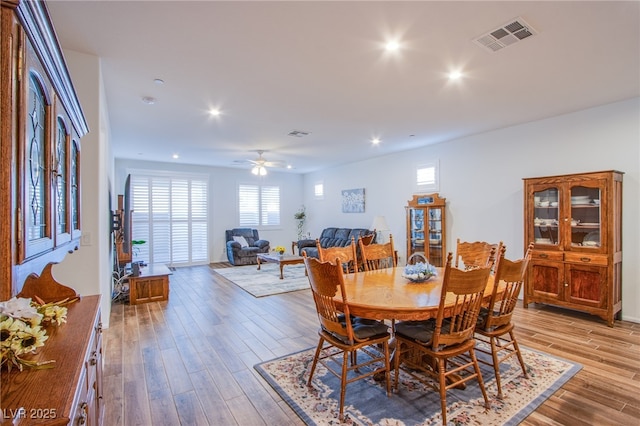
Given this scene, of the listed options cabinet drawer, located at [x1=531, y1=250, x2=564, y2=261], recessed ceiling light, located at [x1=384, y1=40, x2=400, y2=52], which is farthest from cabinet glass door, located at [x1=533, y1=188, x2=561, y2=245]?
recessed ceiling light, located at [x1=384, y1=40, x2=400, y2=52]

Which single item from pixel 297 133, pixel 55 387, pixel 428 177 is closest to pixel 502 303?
pixel 55 387

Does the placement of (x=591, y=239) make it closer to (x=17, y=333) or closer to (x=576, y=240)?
(x=576, y=240)

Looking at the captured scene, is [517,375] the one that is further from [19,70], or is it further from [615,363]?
[19,70]

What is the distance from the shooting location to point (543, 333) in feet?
11.9

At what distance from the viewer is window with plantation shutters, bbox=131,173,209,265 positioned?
26.5ft

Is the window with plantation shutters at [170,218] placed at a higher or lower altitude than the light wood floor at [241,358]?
higher

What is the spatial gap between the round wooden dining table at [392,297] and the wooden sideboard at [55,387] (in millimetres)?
1465

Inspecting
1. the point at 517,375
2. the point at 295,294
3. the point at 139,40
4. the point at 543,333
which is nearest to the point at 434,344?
the point at 517,375

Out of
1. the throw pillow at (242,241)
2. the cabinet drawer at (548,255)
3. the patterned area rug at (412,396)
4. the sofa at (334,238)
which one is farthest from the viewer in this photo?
the throw pillow at (242,241)

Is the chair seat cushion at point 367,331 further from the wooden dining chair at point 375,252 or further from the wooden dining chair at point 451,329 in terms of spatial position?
the wooden dining chair at point 375,252

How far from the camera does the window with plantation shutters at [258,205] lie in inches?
376

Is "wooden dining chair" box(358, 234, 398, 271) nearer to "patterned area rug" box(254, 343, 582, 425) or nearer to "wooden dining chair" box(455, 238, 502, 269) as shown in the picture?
"wooden dining chair" box(455, 238, 502, 269)

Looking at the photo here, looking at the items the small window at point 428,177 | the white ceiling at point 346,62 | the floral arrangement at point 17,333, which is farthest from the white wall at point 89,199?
the small window at point 428,177

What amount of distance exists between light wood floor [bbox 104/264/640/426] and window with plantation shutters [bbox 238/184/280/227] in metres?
4.57
